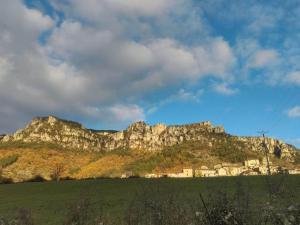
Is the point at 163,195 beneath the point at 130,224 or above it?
above

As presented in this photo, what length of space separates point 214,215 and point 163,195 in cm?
348

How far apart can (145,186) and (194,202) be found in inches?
65.6

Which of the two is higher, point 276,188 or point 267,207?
point 276,188

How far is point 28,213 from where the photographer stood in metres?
8.02

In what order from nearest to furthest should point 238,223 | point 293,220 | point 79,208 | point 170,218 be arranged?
point 293,220
point 238,223
point 170,218
point 79,208

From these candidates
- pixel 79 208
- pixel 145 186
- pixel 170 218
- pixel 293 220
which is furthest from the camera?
pixel 145 186

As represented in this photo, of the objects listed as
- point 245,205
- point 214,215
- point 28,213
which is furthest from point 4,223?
point 245,205

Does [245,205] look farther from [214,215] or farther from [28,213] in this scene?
[28,213]

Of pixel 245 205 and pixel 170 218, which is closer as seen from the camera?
pixel 245 205

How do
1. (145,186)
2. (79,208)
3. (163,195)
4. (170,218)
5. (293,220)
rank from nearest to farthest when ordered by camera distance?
(293,220), (170,218), (79,208), (163,195), (145,186)

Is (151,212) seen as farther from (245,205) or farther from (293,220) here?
(293,220)

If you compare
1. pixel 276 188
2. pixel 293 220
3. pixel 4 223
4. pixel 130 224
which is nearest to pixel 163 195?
pixel 130 224

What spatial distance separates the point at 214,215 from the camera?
218 inches

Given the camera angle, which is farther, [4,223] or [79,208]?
[79,208]
